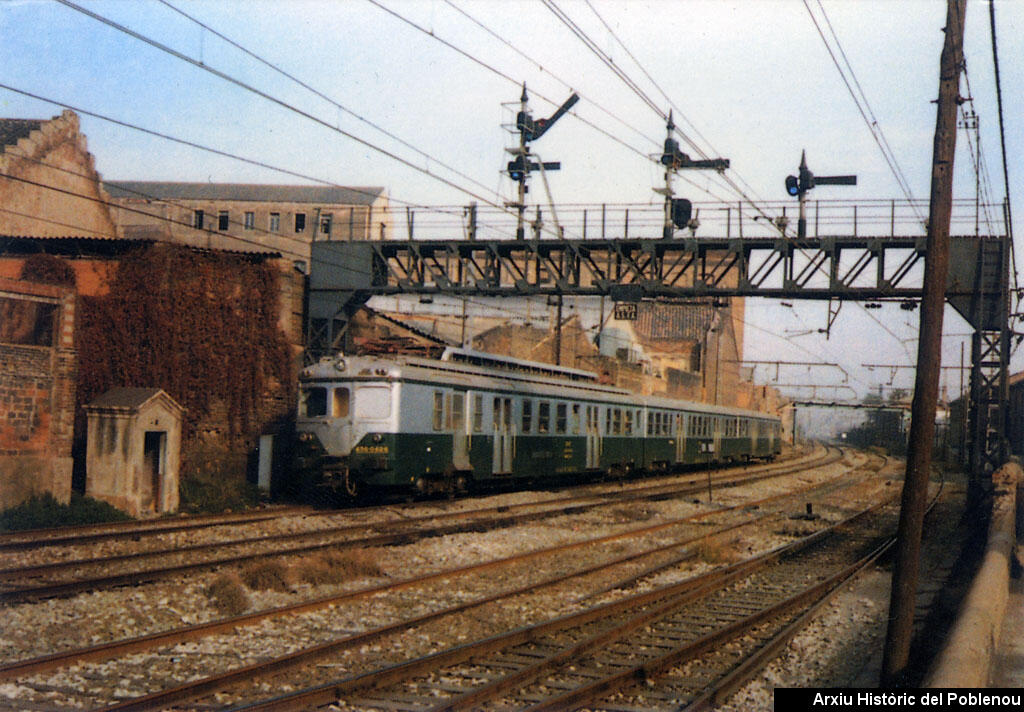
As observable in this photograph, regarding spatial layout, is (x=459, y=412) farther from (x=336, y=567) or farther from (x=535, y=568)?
(x=336, y=567)

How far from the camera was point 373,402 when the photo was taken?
18.0 meters

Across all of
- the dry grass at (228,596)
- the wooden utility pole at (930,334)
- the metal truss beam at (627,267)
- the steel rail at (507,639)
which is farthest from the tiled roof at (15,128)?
the wooden utility pole at (930,334)

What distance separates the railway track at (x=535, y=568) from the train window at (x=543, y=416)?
14.7 feet

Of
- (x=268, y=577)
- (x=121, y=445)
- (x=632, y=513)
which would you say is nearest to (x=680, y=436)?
(x=632, y=513)

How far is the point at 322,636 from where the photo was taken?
29.1 feet

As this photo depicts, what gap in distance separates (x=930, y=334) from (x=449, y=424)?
12.4 metres

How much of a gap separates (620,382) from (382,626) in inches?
1557

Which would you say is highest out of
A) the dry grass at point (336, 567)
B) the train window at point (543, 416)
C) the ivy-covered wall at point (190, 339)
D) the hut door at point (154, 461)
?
the ivy-covered wall at point (190, 339)

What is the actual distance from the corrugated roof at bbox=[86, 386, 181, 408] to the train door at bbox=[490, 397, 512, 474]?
22.4 ft

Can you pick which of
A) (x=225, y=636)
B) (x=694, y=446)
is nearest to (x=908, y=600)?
(x=225, y=636)

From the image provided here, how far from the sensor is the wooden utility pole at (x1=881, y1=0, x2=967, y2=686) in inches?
314

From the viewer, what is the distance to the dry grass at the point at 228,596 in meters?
9.76

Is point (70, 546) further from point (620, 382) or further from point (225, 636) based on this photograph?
point (620, 382)

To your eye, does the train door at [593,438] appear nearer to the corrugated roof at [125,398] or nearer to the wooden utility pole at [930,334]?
the corrugated roof at [125,398]
